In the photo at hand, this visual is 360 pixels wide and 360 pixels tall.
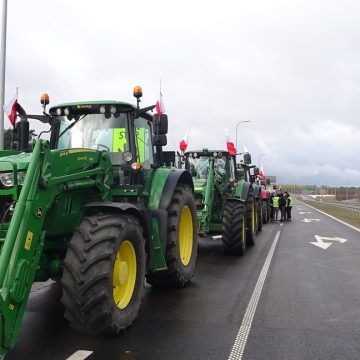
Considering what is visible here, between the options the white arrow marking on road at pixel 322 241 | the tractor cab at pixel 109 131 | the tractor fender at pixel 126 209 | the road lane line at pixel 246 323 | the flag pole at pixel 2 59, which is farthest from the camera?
the white arrow marking on road at pixel 322 241

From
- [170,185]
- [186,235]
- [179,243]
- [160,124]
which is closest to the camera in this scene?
[160,124]

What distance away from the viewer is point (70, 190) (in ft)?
15.5

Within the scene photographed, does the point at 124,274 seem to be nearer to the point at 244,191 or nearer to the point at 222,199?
the point at 222,199

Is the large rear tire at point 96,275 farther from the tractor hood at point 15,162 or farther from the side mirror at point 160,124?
the side mirror at point 160,124

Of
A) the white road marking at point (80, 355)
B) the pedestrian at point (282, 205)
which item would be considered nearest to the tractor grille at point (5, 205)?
the white road marking at point (80, 355)

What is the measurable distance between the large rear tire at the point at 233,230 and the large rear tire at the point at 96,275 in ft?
19.2

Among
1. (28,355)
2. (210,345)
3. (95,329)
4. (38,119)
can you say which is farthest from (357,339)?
(38,119)

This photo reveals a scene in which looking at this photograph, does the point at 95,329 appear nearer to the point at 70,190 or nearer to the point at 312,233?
the point at 70,190

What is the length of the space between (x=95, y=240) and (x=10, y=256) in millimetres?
885

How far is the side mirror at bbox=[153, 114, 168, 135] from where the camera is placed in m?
6.14

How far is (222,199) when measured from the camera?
1172cm

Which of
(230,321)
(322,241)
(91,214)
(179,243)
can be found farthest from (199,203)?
(91,214)

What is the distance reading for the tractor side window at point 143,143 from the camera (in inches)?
245

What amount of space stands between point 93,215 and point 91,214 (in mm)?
196
